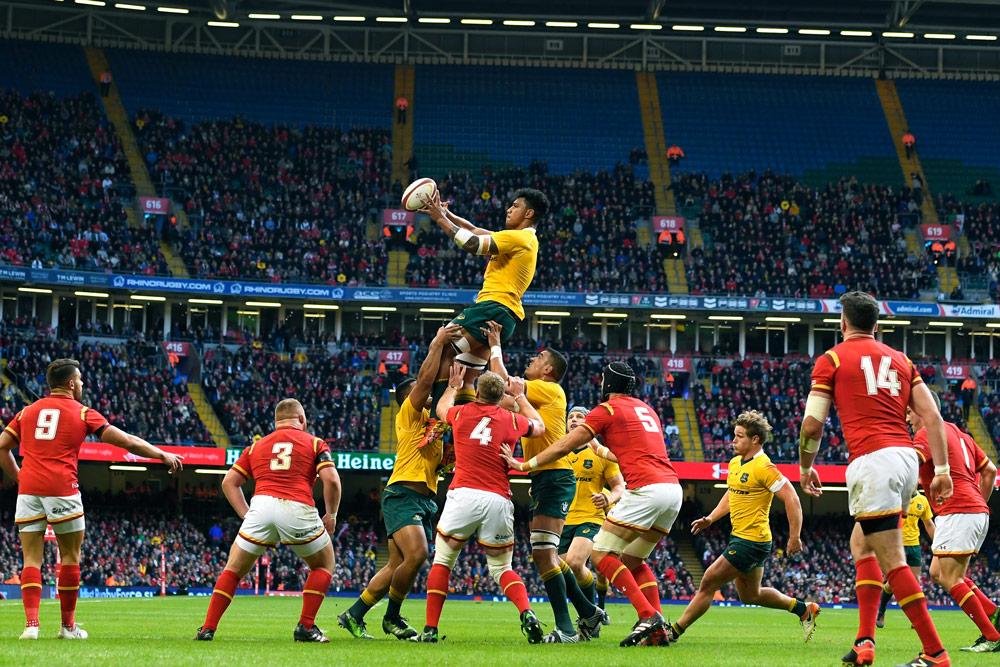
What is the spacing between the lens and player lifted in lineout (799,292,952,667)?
31.8 feet

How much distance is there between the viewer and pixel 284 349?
175 feet

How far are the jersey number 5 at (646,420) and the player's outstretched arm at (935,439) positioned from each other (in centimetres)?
364

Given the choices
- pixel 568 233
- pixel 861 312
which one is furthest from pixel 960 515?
pixel 568 233

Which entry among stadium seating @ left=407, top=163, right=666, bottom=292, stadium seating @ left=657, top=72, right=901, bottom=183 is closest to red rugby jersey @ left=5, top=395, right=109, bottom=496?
stadium seating @ left=407, top=163, right=666, bottom=292

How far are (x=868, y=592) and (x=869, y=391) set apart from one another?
5.53 feet

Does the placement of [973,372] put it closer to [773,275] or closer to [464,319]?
[773,275]

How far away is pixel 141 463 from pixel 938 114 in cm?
4176

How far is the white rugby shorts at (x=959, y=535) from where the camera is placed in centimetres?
1395

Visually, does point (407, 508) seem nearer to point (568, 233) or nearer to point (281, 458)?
point (281, 458)

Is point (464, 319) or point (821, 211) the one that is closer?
point (464, 319)

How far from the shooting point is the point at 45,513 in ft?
42.5

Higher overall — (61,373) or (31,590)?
(61,373)

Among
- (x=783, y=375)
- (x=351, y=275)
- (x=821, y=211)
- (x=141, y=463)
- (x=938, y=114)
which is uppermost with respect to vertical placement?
(x=938, y=114)

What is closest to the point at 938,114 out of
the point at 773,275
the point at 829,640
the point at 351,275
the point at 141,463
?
the point at 773,275
